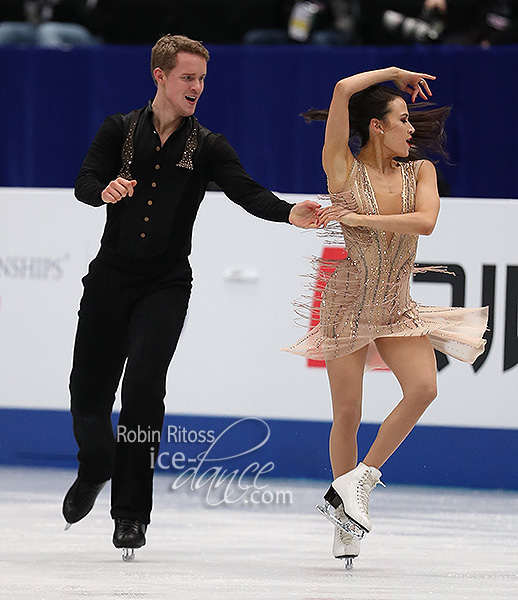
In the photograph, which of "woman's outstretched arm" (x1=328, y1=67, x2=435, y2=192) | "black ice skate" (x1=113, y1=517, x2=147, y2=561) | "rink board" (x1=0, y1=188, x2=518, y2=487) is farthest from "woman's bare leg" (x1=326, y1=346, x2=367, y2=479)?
"rink board" (x1=0, y1=188, x2=518, y2=487)

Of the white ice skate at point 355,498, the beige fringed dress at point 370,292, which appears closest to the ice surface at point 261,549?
the white ice skate at point 355,498

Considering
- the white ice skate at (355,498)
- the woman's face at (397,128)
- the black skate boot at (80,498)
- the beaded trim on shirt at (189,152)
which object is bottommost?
the black skate boot at (80,498)

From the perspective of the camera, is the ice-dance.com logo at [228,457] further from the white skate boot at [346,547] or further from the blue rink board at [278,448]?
the white skate boot at [346,547]

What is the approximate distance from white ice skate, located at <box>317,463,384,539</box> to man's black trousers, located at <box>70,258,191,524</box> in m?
0.60

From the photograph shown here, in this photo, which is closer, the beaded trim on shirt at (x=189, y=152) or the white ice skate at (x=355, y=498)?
the white ice skate at (x=355, y=498)

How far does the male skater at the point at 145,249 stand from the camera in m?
3.40

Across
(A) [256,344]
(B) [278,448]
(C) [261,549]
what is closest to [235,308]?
(A) [256,344]

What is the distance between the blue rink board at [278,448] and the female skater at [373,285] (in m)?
1.59

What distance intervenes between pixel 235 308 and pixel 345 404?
1783 millimetres

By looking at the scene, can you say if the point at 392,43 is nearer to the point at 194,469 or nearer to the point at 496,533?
the point at 194,469

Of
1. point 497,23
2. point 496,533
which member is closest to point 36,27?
point 497,23

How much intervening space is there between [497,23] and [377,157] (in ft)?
10.8

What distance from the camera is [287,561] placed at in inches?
141

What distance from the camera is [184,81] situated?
135 inches
